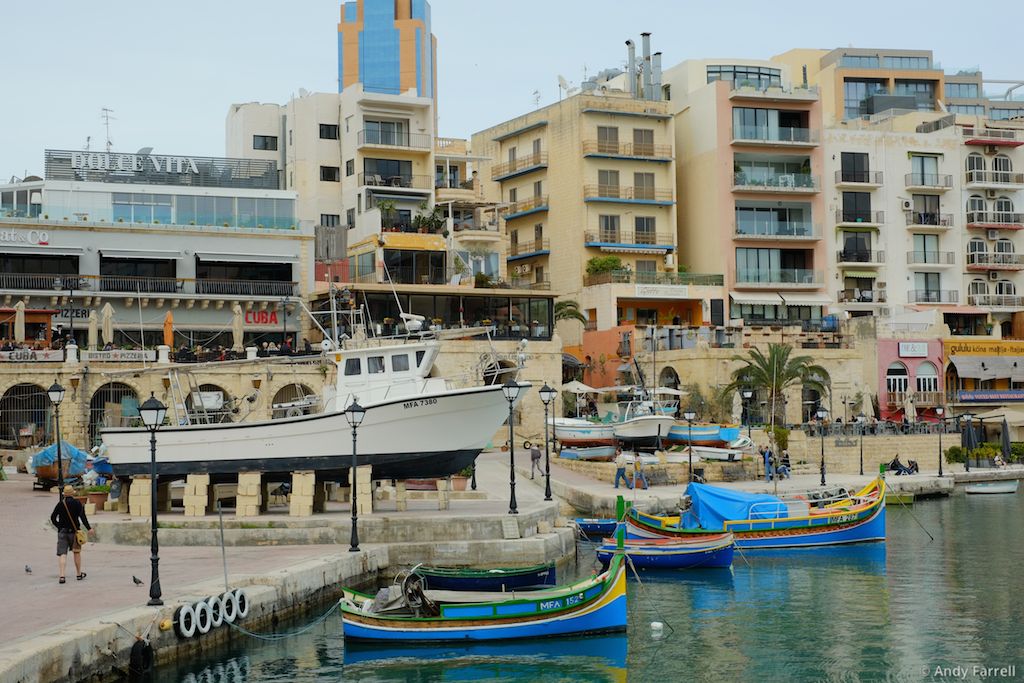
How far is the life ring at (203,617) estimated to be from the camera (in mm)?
20312

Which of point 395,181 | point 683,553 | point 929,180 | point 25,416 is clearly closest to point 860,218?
point 929,180

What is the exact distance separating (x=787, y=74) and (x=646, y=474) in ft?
137

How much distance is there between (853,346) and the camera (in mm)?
61375

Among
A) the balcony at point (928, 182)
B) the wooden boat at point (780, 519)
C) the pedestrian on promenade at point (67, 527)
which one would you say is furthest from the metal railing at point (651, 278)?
the pedestrian on promenade at point (67, 527)

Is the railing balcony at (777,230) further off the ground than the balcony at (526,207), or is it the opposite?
the balcony at (526,207)

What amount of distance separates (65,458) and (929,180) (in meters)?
52.2

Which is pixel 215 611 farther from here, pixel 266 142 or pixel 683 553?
pixel 266 142

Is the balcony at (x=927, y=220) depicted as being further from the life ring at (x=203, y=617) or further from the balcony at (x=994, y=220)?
the life ring at (x=203, y=617)

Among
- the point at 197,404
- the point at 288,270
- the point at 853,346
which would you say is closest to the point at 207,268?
the point at 288,270

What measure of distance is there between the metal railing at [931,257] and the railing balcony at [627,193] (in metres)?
15.2

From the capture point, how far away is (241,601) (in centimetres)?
2153

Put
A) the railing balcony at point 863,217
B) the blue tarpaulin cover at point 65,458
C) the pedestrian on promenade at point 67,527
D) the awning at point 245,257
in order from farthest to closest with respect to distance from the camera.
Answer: the railing balcony at point 863,217 → the awning at point 245,257 → the blue tarpaulin cover at point 65,458 → the pedestrian on promenade at point 67,527

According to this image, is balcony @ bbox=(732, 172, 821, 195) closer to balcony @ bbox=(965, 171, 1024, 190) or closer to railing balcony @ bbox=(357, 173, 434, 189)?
balcony @ bbox=(965, 171, 1024, 190)

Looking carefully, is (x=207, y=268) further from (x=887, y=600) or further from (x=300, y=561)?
(x=887, y=600)
